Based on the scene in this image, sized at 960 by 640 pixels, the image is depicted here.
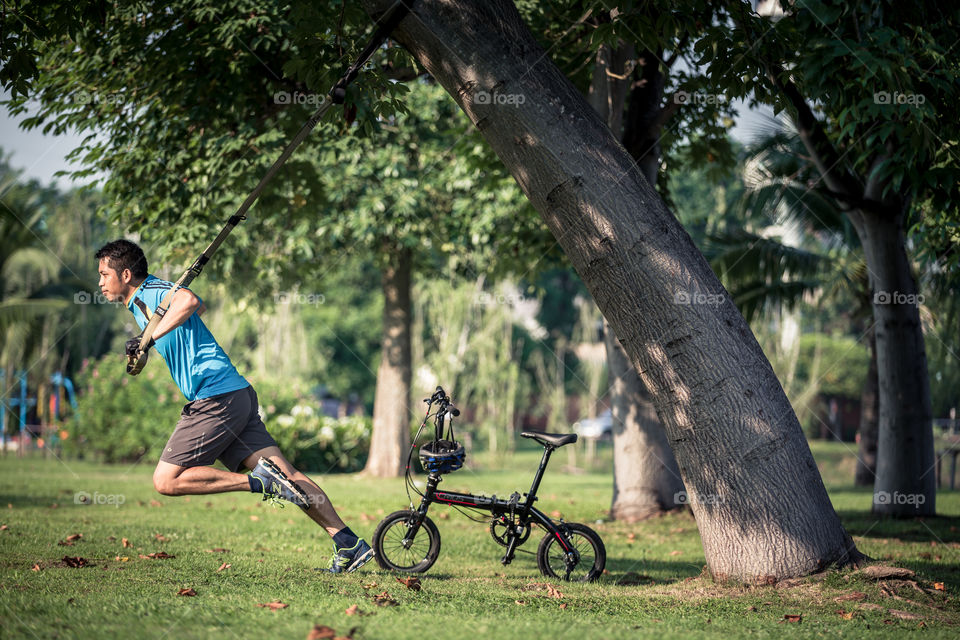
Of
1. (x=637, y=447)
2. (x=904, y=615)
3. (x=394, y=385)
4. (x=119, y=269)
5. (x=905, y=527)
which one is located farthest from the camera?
(x=394, y=385)

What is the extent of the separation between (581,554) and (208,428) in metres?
2.87

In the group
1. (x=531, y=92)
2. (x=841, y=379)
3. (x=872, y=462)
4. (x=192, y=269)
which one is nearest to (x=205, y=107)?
(x=192, y=269)

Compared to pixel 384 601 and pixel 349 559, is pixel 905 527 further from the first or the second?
pixel 384 601

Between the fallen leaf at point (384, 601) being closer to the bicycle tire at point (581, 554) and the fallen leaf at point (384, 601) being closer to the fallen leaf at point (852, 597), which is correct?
the bicycle tire at point (581, 554)

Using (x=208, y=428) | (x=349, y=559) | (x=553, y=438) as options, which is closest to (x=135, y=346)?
(x=208, y=428)

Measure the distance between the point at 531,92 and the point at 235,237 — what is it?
31.9 ft

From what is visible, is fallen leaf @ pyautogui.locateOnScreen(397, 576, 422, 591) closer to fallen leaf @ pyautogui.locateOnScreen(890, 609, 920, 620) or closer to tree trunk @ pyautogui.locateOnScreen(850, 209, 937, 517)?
fallen leaf @ pyautogui.locateOnScreen(890, 609, 920, 620)

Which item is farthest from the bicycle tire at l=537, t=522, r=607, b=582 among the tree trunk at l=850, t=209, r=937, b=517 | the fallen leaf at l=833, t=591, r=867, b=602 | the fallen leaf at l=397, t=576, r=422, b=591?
the tree trunk at l=850, t=209, r=937, b=517

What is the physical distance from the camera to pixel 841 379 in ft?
129

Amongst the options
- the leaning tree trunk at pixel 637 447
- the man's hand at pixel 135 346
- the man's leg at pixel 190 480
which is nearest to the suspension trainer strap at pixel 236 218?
the man's hand at pixel 135 346

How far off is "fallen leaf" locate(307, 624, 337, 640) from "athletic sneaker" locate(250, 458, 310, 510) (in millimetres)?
1547

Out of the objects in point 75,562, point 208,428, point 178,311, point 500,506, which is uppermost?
point 178,311

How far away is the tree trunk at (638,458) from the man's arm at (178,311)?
612 cm

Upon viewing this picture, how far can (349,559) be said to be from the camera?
5785 millimetres
